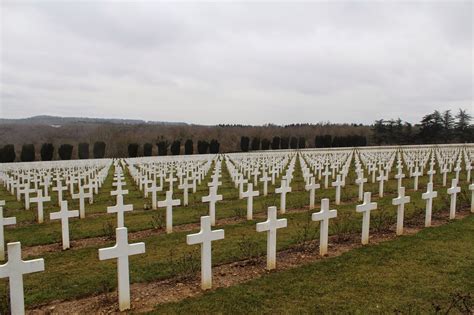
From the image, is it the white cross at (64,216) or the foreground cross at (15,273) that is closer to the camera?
the foreground cross at (15,273)


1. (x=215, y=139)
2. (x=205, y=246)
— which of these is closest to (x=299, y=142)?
(x=215, y=139)

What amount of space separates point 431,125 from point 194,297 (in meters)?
56.3

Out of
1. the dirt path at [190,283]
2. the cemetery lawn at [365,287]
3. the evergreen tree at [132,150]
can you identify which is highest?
the evergreen tree at [132,150]

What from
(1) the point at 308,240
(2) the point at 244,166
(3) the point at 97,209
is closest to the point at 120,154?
(2) the point at 244,166

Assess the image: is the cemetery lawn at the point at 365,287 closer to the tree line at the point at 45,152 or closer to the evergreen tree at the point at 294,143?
the tree line at the point at 45,152

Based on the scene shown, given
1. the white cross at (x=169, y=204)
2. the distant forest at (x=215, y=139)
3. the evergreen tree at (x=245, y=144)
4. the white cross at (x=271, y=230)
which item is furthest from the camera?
the evergreen tree at (x=245, y=144)

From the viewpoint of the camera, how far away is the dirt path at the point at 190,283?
4195 millimetres

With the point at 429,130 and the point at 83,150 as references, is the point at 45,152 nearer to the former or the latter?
the point at 83,150

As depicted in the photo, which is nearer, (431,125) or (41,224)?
(41,224)

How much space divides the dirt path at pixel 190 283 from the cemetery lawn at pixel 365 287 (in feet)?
0.68

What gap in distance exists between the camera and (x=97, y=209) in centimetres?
1064

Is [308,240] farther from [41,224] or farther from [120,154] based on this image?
[120,154]

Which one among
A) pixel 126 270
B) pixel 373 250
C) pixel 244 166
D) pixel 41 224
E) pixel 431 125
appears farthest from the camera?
pixel 431 125

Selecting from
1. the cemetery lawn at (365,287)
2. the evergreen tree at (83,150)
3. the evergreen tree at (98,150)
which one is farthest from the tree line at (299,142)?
the cemetery lawn at (365,287)
